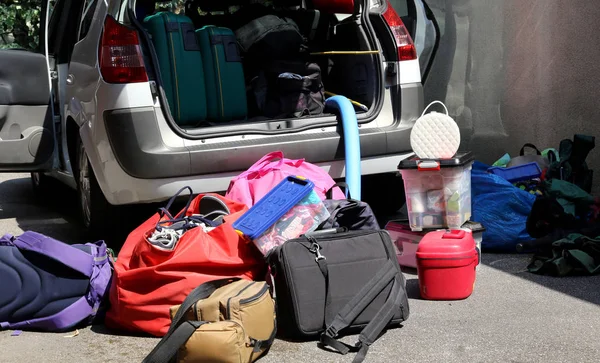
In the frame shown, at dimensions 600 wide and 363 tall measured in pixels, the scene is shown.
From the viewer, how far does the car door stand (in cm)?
568

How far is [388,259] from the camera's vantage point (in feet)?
12.6

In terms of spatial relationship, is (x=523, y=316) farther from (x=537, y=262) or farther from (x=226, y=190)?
(x=226, y=190)

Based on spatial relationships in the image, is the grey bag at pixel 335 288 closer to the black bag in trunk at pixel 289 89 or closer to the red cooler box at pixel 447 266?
the red cooler box at pixel 447 266

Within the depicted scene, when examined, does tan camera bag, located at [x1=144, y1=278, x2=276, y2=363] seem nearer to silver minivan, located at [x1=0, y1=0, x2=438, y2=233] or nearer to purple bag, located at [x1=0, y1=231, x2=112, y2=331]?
purple bag, located at [x1=0, y1=231, x2=112, y2=331]

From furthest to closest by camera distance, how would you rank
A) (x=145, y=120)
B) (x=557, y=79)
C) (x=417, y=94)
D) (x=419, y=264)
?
(x=557, y=79)
(x=417, y=94)
(x=145, y=120)
(x=419, y=264)

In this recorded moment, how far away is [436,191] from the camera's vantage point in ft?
15.3

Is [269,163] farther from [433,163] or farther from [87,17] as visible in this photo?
[87,17]

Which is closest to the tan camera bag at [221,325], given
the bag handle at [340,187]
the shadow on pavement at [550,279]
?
the bag handle at [340,187]

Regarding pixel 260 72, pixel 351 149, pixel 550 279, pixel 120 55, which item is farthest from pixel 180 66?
pixel 550 279

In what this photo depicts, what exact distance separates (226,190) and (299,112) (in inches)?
32.1

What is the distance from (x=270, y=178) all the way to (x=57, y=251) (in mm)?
1131

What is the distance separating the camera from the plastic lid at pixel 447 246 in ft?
13.5

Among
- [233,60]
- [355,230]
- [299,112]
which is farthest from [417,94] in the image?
[355,230]

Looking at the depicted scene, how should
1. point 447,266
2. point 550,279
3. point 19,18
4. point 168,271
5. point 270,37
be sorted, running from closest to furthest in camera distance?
point 168,271 → point 447,266 → point 550,279 → point 270,37 → point 19,18
